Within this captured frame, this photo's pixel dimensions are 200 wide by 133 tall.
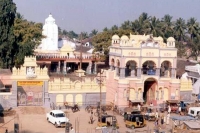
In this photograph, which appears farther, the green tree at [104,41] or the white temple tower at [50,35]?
the white temple tower at [50,35]

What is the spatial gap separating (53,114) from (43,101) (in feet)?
18.4

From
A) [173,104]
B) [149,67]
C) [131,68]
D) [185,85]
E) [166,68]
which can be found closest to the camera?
[173,104]

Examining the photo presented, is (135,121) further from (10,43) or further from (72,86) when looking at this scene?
(10,43)

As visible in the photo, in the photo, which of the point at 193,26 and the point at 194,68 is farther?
the point at 193,26

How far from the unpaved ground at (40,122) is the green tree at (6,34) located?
11961 millimetres

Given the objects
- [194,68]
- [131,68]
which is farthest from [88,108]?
[194,68]

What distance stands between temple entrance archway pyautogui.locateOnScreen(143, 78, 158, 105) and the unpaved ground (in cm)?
574

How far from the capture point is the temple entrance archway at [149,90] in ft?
123

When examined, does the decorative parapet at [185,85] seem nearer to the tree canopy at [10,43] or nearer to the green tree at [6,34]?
the tree canopy at [10,43]

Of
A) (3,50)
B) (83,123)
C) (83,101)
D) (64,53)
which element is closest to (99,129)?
(83,123)

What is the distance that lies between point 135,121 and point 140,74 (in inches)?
312

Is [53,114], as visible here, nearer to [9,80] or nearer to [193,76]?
[9,80]

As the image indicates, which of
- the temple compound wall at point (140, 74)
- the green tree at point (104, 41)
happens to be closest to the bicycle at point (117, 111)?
the temple compound wall at point (140, 74)

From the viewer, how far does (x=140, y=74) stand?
36.2 m
